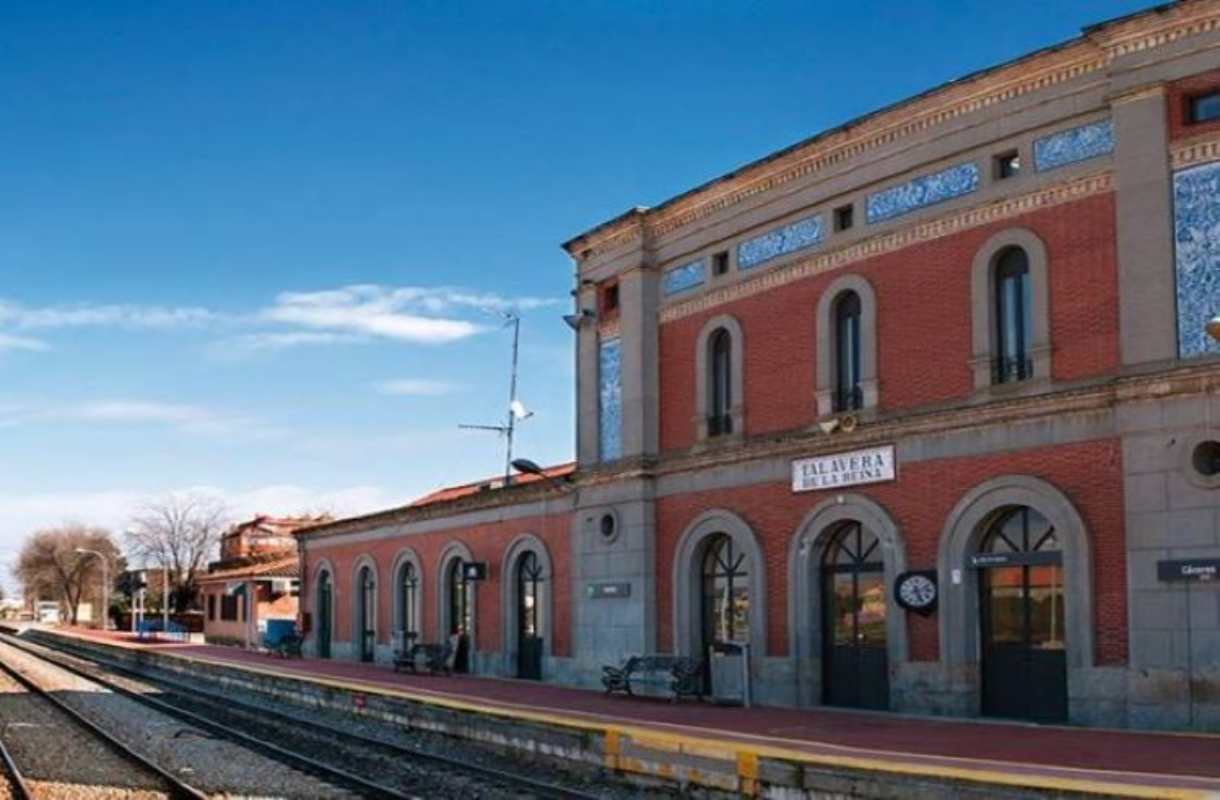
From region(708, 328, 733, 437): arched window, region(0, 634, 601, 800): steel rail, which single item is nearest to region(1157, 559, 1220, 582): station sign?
region(0, 634, 601, 800): steel rail

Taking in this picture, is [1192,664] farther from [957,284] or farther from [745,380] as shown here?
[745,380]

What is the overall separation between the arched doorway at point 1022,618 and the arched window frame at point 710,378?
5.88 meters

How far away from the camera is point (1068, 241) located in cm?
1759

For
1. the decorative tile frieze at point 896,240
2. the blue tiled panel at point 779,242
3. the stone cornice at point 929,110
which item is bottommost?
the decorative tile frieze at point 896,240

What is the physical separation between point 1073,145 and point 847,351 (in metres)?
5.10

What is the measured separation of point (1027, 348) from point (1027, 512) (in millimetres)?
2168

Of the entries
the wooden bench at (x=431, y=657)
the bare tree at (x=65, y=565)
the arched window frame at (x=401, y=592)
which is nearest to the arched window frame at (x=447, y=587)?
the wooden bench at (x=431, y=657)

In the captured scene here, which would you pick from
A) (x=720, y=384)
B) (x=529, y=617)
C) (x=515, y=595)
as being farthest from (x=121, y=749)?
(x=515, y=595)

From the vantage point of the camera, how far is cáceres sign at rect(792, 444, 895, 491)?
20000 mm

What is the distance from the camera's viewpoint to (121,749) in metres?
20.1

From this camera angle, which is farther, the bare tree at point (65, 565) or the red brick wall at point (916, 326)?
the bare tree at point (65, 565)

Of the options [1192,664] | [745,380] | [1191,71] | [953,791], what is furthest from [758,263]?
[953,791]

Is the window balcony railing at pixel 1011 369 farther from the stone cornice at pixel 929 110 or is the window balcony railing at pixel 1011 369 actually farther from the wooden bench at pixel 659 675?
the wooden bench at pixel 659 675

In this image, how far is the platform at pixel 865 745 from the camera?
11727 mm
